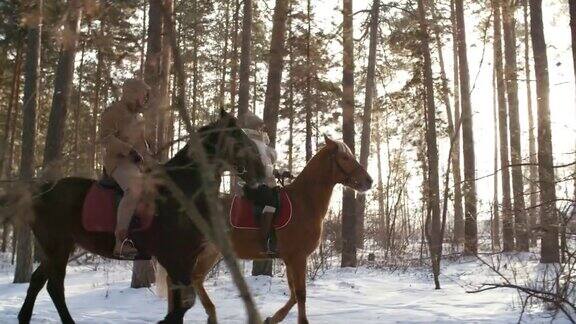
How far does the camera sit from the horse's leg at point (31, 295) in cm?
545

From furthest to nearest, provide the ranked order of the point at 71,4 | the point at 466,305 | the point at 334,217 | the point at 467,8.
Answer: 1. the point at 334,217
2. the point at 467,8
3. the point at 466,305
4. the point at 71,4

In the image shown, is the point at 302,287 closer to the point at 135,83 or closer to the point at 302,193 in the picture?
the point at 302,193

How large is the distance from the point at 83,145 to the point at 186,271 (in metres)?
2.83

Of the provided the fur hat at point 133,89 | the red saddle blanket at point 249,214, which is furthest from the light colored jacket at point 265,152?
the fur hat at point 133,89

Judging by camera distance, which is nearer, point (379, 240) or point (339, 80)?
point (339, 80)

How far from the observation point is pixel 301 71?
15.9m

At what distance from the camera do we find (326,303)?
8.32 meters

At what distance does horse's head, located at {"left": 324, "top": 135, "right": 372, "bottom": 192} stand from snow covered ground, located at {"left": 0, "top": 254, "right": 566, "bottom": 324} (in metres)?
1.68

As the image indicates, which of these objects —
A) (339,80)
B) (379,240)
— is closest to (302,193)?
(339,80)

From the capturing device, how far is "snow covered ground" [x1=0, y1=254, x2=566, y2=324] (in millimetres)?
6641

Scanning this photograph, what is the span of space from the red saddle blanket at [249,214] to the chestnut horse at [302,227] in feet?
0.22

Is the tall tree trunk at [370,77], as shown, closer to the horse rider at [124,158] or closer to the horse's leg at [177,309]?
the horse rider at [124,158]

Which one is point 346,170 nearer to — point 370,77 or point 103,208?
point 103,208

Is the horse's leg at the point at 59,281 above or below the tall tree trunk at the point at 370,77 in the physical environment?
below
